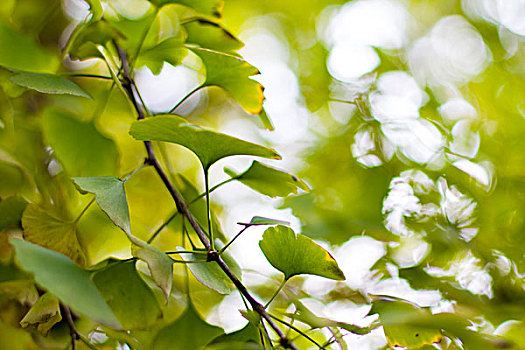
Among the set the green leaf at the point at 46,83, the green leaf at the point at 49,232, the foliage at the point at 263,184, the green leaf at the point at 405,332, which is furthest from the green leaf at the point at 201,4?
the green leaf at the point at 405,332

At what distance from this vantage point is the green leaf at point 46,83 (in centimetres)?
41

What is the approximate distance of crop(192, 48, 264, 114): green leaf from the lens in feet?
1.54

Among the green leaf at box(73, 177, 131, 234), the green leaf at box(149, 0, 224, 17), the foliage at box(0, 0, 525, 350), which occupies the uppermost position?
the green leaf at box(149, 0, 224, 17)

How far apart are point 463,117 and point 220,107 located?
71 cm

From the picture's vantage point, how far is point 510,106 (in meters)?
0.94

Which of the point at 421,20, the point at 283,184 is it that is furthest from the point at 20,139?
the point at 421,20

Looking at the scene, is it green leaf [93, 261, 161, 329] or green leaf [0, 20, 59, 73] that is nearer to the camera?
green leaf [93, 261, 161, 329]

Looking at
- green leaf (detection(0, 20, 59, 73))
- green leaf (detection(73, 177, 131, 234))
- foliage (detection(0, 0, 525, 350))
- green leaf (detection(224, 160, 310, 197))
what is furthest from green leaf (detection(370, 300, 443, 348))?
green leaf (detection(0, 20, 59, 73))

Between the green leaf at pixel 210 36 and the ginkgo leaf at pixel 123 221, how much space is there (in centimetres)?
23

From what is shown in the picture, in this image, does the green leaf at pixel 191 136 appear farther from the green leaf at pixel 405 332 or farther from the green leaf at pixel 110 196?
the green leaf at pixel 405 332

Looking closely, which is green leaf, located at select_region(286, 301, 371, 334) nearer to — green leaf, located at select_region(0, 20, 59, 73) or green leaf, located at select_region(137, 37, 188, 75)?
green leaf, located at select_region(137, 37, 188, 75)

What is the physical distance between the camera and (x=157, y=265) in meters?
0.33

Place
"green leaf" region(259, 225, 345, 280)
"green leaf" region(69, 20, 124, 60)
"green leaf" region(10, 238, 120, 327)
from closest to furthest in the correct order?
"green leaf" region(10, 238, 120, 327) < "green leaf" region(259, 225, 345, 280) < "green leaf" region(69, 20, 124, 60)

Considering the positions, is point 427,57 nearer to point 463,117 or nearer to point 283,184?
point 463,117
